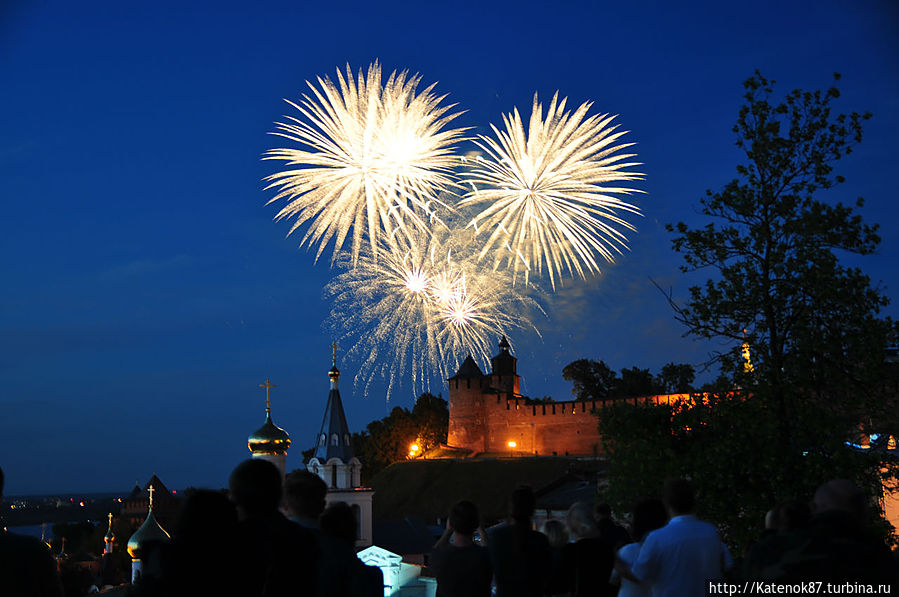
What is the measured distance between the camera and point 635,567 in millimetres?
5195

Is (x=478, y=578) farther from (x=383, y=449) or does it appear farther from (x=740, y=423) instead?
(x=383, y=449)

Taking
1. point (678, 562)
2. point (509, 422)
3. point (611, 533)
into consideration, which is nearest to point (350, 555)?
point (678, 562)

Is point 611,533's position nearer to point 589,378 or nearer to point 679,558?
point 679,558

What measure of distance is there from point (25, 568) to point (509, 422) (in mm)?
70258

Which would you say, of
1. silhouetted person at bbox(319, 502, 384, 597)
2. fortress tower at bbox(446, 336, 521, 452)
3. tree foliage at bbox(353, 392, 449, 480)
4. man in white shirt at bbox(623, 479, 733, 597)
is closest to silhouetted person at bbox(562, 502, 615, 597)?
man in white shirt at bbox(623, 479, 733, 597)

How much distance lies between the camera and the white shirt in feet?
17.0

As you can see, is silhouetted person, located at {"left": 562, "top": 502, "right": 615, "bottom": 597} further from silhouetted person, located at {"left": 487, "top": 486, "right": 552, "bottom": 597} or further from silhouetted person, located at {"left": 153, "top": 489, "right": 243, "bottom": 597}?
silhouetted person, located at {"left": 153, "top": 489, "right": 243, "bottom": 597}

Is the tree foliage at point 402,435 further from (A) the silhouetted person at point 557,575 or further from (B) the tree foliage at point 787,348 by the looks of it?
(A) the silhouetted person at point 557,575

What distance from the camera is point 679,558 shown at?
521cm

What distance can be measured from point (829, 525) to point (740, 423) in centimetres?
1021

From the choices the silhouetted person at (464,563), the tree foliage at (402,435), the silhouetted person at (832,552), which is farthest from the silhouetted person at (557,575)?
the tree foliage at (402,435)

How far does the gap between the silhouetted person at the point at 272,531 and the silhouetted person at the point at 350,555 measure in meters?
0.36

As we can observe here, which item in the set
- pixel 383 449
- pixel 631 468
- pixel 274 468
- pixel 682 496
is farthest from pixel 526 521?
pixel 383 449

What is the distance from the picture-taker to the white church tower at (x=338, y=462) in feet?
116
